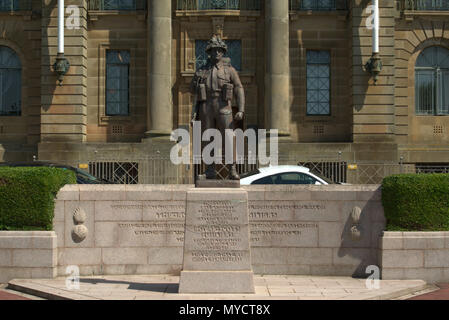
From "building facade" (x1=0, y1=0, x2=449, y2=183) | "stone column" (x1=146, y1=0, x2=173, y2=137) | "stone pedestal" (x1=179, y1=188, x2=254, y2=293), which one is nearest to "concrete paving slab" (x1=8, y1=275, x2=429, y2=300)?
"stone pedestal" (x1=179, y1=188, x2=254, y2=293)

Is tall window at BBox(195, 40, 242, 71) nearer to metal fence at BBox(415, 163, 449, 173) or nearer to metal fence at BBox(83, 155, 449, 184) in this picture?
metal fence at BBox(83, 155, 449, 184)

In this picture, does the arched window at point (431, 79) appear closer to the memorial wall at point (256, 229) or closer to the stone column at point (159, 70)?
the stone column at point (159, 70)

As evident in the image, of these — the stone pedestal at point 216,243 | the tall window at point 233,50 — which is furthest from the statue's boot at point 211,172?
the tall window at point 233,50

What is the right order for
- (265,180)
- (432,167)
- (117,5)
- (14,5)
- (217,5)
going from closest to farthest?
(265,180)
(432,167)
(217,5)
(117,5)
(14,5)

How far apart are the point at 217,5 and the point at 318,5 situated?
15.2 feet

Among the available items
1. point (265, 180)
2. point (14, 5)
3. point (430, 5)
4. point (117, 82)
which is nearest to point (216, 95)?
point (265, 180)

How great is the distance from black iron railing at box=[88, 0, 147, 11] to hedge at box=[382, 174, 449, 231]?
63.5 feet

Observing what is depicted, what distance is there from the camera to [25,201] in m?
13.7

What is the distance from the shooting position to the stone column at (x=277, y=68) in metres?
28.2

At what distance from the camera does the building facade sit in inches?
1119

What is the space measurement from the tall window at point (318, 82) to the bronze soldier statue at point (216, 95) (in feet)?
58.6

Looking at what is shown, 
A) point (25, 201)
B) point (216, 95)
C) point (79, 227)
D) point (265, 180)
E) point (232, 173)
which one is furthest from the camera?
point (265, 180)

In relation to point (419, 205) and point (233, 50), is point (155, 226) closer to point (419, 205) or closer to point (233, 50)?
point (419, 205)
